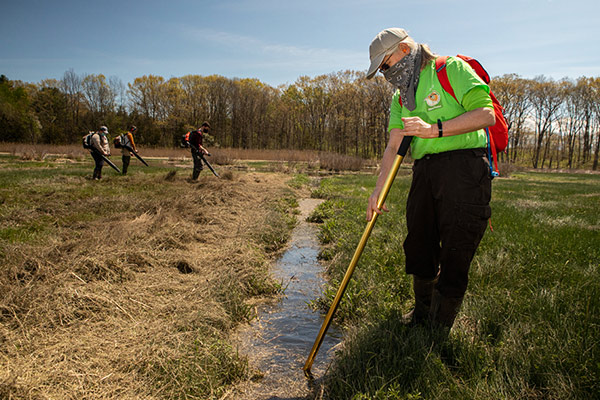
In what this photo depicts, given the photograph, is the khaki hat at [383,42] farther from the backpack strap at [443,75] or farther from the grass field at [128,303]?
the grass field at [128,303]

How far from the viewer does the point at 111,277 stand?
3783 mm

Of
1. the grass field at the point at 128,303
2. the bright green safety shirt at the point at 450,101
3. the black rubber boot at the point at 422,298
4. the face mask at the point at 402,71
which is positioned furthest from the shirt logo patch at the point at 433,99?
the grass field at the point at 128,303

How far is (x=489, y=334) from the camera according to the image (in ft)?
8.64

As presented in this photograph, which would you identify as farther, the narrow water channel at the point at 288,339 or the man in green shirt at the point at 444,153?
the narrow water channel at the point at 288,339

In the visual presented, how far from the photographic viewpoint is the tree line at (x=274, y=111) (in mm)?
53969

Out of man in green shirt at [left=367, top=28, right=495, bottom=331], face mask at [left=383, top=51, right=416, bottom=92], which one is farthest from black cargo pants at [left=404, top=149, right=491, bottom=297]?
face mask at [left=383, top=51, right=416, bottom=92]

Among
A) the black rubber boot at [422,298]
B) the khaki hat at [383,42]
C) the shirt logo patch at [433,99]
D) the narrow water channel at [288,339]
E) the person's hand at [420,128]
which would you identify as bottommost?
the narrow water channel at [288,339]

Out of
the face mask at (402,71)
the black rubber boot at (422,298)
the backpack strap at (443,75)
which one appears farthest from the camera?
the black rubber boot at (422,298)

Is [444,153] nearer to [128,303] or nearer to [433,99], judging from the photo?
[433,99]

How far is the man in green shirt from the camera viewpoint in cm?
226

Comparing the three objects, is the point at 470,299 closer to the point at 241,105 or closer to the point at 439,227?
the point at 439,227

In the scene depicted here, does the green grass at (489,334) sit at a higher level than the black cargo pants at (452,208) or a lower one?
lower

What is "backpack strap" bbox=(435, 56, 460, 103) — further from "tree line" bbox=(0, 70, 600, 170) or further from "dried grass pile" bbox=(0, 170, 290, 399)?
"tree line" bbox=(0, 70, 600, 170)

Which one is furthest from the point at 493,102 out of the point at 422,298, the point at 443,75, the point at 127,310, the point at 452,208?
the point at 127,310
